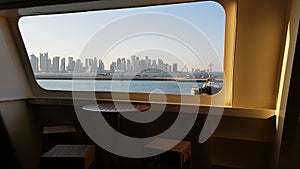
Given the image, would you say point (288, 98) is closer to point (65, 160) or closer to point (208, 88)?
point (208, 88)

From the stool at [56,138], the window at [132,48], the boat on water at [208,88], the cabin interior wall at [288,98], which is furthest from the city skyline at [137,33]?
the stool at [56,138]

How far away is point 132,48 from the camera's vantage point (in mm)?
3211

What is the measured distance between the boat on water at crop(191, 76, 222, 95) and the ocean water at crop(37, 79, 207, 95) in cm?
4

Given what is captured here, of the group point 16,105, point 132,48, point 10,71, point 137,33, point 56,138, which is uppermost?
point 137,33

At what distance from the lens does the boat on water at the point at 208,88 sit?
9.71 feet

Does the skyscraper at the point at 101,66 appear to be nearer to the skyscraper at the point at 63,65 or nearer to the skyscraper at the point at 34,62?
the skyscraper at the point at 63,65

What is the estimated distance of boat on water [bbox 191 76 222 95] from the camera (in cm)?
296

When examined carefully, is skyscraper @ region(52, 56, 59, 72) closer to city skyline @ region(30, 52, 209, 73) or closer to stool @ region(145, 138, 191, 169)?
city skyline @ region(30, 52, 209, 73)

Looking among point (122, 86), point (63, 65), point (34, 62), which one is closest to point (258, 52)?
point (122, 86)

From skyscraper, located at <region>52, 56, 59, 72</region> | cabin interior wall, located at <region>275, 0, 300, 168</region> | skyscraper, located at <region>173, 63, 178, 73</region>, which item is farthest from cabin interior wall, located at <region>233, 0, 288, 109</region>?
skyscraper, located at <region>52, 56, 59, 72</region>

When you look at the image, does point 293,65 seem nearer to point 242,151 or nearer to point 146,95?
point 242,151

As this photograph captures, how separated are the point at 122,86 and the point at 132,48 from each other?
0.51m

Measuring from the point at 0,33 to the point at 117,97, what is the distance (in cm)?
163

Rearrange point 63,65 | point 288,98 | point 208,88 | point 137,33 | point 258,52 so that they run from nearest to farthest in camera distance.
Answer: point 288,98
point 258,52
point 208,88
point 137,33
point 63,65
